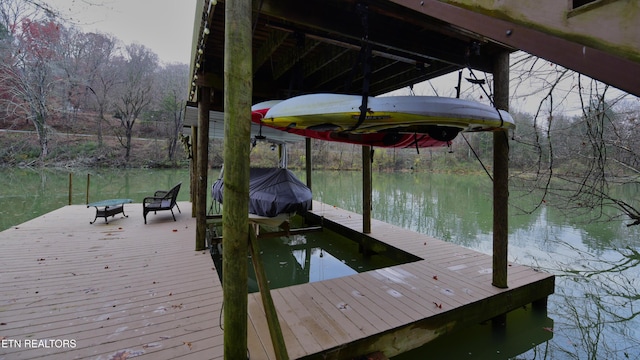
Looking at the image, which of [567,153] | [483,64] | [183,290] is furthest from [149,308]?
[567,153]

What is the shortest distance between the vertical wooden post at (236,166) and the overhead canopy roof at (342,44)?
1.52ft

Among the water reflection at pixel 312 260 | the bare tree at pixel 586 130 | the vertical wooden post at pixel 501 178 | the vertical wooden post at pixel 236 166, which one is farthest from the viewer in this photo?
the water reflection at pixel 312 260

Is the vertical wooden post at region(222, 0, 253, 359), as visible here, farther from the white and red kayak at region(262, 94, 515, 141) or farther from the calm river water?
the calm river water

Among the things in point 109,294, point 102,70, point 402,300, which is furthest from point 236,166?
point 102,70

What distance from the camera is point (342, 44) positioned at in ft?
8.88

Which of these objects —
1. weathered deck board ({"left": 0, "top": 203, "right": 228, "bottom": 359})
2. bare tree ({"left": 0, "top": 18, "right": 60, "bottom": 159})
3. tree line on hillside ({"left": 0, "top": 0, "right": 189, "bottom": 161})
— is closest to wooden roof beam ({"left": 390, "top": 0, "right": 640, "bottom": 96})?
weathered deck board ({"left": 0, "top": 203, "right": 228, "bottom": 359})

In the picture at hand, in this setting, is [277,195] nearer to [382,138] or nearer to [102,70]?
[382,138]

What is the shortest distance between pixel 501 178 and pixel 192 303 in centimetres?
353

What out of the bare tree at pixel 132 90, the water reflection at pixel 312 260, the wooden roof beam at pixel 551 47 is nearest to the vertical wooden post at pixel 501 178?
the water reflection at pixel 312 260

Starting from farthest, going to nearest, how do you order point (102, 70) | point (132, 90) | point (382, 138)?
1. point (132, 90)
2. point (102, 70)
3. point (382, 138)

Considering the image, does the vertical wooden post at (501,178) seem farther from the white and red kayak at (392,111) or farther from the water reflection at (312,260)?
the water reflection at (312,260)

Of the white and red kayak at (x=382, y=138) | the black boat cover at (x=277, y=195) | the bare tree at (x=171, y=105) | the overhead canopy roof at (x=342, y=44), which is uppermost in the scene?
the bare tree at (x=171, y=105)

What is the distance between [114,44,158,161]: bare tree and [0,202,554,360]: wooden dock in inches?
808

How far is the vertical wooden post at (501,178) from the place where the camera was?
299 cm
